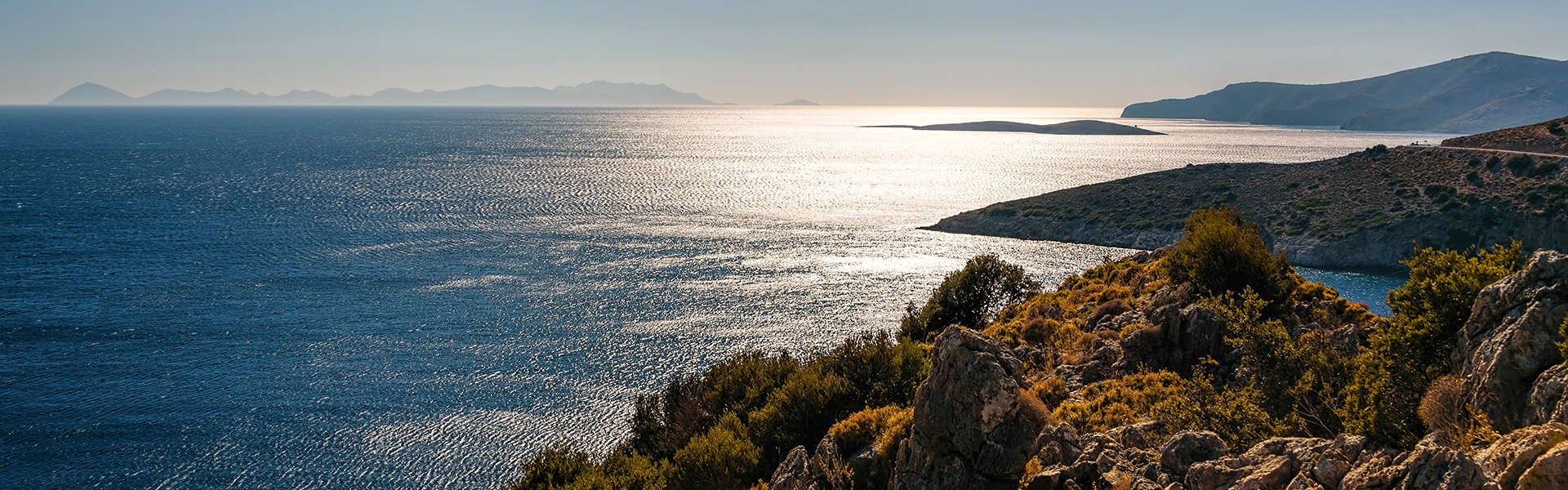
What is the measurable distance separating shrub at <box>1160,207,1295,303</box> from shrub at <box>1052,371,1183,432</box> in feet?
30.6

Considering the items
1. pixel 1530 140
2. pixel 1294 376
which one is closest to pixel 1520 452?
pixel 1294 376

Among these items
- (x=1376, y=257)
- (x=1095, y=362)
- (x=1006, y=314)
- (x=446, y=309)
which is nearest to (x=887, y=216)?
(x=1376, y=257)

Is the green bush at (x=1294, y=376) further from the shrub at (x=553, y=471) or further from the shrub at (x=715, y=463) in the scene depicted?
the shrub at (x=553, y=471)

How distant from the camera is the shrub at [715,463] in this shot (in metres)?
27.4

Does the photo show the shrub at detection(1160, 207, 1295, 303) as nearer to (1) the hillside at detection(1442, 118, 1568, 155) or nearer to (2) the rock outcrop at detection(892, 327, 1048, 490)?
(2) the rock outcrop at detection(892, 327, 1048, 490)

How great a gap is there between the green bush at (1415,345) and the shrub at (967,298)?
3631 cm

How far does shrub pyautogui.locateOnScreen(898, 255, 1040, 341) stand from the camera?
5509cm

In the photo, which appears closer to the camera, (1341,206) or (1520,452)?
(1520,452)

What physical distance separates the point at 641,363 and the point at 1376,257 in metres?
93.8

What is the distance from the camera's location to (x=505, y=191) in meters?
166

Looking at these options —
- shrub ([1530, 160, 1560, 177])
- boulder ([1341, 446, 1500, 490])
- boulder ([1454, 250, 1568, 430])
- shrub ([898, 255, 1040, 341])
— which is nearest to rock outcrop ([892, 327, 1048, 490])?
boulder ([1341, 446, 1500, 490])

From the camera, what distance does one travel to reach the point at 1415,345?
1630 centimetres

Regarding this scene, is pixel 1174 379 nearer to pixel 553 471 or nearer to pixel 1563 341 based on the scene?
pixel 1563 341

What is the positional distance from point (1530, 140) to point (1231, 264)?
118m
